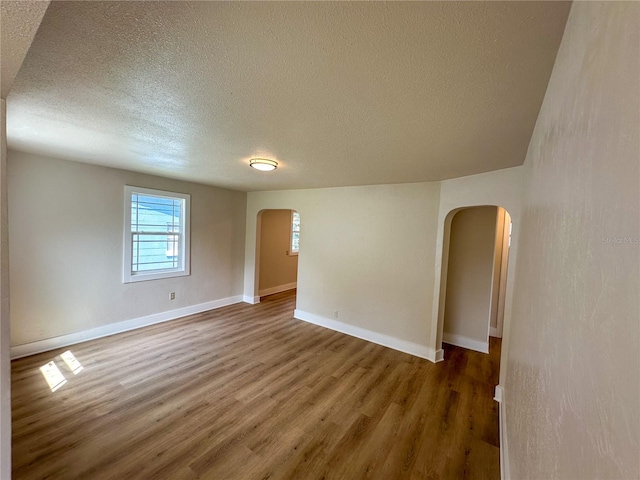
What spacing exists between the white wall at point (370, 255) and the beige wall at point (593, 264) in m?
2.52

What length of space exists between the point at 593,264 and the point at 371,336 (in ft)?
12.1

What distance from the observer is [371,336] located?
3932 mm

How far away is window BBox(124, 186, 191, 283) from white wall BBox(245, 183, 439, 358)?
6.12 ft

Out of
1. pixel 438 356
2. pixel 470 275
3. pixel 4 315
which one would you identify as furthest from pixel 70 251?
pixel 470 275

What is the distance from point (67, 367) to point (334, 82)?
4005 millimetres

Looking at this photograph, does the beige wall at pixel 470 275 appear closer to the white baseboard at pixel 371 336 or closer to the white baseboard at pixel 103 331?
the white baseboard at pixel 371 336

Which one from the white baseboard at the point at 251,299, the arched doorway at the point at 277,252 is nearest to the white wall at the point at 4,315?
the white baseboard at the point at 251,299

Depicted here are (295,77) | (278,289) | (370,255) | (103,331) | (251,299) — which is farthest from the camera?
(278,289)

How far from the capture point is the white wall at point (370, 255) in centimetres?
347

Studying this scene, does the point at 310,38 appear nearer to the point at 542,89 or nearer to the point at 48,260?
the point at 542,89

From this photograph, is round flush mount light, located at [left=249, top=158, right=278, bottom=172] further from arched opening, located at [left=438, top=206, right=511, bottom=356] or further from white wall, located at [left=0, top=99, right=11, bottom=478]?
arched opening, located at [left=438, top=206, right=511, bottom=356]

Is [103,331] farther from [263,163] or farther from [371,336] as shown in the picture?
[371,336]

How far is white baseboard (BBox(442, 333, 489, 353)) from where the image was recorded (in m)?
3.68

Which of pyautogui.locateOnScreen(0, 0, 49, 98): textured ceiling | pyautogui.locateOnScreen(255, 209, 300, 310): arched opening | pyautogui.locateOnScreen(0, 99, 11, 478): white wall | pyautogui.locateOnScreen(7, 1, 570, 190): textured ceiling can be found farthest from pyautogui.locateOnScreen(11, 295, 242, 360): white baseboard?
pyautogui.locateOnScreen(0, 0, 49, 98): textured ceiling
